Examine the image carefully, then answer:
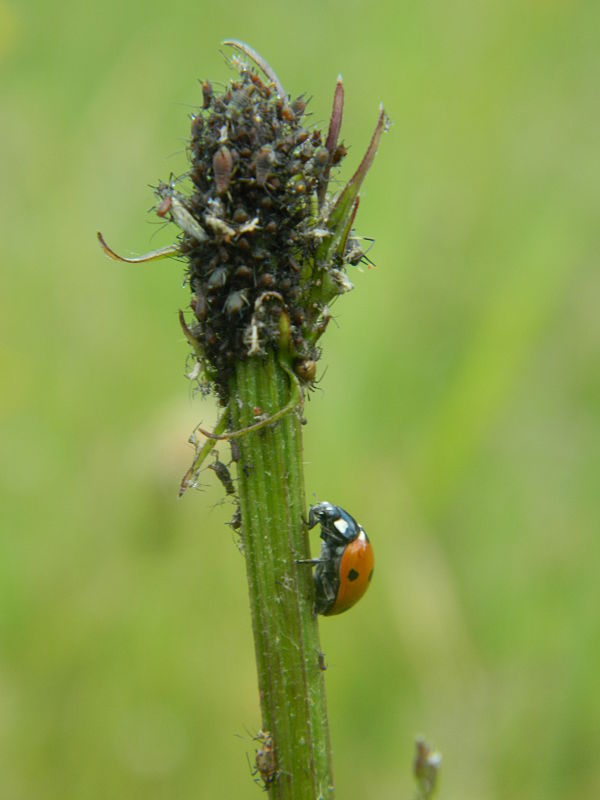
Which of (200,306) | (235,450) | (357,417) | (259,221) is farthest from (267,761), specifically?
(357,417)

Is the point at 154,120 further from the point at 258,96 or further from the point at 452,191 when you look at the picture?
the point at 258,96

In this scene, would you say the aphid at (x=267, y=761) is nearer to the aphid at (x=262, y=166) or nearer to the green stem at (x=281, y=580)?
the green stem at (x=281, y=580)

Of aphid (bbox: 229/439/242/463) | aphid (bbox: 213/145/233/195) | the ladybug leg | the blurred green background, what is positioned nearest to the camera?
aphid (bbox: 213/145/233/195)

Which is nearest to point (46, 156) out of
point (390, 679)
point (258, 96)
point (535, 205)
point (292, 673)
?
point (535, 205)

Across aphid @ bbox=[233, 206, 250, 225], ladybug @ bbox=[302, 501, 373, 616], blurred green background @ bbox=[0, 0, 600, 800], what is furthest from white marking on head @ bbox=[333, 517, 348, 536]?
blurred green background @ bbox=[0, 0, 600, 800]

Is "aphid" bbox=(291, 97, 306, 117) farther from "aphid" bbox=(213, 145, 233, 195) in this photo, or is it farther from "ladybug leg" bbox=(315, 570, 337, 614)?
"ladybug leg" bbox=(315, 570, 337, 614)

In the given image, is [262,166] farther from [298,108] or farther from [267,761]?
[267,761]
